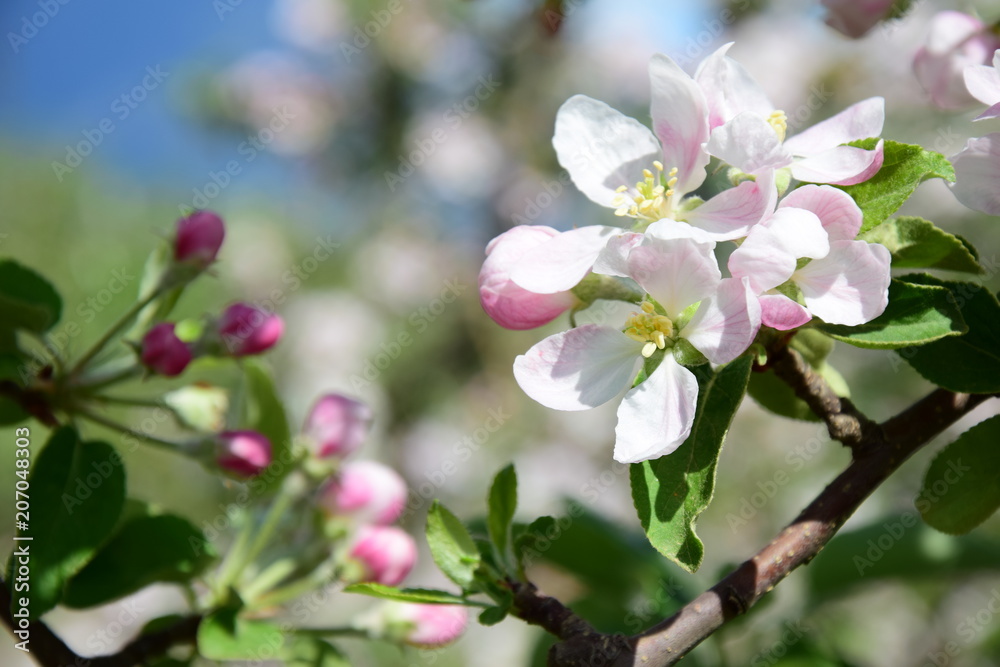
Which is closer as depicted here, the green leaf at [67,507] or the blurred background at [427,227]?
the green leaf at [67,507]

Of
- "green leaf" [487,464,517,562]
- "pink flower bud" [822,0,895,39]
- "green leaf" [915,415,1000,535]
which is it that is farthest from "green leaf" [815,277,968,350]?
"pink flower bud" [822,0,895,39]

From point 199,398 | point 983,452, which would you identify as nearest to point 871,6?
point 983,452

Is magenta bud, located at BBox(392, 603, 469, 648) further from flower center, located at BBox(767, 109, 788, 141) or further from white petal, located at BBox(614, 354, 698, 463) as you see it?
flower center, located at BBox(767, 109, 788, 141)

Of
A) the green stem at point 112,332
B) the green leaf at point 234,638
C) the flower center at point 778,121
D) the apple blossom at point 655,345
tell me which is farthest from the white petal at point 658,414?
the green stem at point 112,332

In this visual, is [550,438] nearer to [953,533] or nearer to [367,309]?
[367,309]

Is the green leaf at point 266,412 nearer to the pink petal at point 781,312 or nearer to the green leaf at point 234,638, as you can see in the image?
the green leaf at point 234,638

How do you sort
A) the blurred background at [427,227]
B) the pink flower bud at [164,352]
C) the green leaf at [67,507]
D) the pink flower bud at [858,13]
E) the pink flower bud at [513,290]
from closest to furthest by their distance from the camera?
the pink flower bud at [513,290]
the green leaf at [67,507]
the pink flower bud at [164,352]
the pink flower bud at [858,13]
the blurred background at [427,227]
